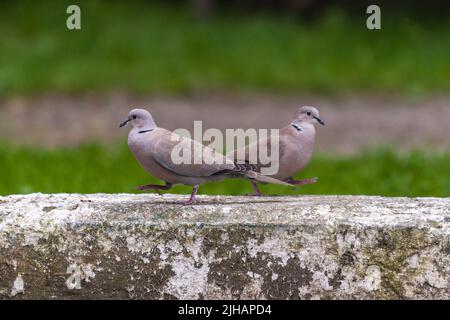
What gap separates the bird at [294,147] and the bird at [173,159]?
0.59 ft

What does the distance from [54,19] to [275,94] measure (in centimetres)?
511

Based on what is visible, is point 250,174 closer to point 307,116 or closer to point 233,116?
point 307,116

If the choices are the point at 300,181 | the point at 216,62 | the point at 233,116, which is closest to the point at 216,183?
the point at 233,116

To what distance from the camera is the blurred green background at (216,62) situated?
9617 mm

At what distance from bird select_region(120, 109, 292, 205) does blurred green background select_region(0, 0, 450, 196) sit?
4.63 meters

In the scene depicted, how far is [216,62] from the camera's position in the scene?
574 inches

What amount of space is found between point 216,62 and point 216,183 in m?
5.89

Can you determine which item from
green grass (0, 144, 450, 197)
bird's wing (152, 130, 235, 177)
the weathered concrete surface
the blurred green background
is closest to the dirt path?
the blurred green background

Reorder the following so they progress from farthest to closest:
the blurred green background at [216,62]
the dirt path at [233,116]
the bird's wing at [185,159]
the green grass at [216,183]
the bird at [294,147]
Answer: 1. the dirt path at [233,116]
2. the blurred green background at [216,62]
3. the green grass at [216,183]
4. the bird at [294,147]
5. the bird's wing at [185,159]

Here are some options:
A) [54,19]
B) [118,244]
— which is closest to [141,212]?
[118,244]

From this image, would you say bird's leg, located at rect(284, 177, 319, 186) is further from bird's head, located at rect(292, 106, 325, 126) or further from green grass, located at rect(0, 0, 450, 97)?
green grass, located at rect(0, 0, 450, 97)

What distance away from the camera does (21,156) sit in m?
9.97

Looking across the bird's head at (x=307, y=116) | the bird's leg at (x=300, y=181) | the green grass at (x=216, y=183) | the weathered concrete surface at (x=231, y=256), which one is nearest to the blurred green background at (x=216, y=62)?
the green grass at (x=216, y=183)

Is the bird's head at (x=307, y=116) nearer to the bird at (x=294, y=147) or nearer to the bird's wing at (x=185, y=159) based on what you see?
the bird at (x=294, y=147)
